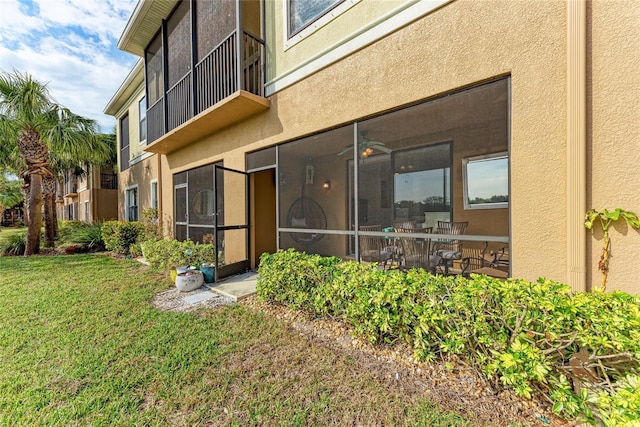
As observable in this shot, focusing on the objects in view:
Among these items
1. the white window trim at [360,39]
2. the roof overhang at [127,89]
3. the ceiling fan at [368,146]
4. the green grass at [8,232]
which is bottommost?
the green grass at [8,232]

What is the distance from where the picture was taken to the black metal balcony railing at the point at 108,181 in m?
16.8

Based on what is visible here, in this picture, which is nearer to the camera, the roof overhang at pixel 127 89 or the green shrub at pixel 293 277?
the green shrub at pixel 293 277

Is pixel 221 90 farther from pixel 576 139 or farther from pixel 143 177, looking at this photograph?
pixel 143 177

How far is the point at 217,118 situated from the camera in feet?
18.9

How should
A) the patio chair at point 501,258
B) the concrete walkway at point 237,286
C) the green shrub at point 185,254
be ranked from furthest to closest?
the green shrub at point 185,254
the concrete walkway at point 237,286
the patio chair at point 501,258

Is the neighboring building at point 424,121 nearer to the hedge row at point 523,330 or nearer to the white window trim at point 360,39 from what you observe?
the white window trim at point 360,39

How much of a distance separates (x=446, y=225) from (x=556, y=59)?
77.2 inches

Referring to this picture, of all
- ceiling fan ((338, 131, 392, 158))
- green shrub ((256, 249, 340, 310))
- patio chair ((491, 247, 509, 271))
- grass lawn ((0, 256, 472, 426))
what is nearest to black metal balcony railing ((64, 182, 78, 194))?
grass lawn ((0, 256, 472, 426))

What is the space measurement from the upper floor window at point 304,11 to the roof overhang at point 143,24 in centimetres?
465

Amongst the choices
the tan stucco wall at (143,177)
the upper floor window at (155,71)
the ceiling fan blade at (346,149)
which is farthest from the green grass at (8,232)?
the ceiling fan blade at (346,149)

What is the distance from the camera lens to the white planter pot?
16.8 feet

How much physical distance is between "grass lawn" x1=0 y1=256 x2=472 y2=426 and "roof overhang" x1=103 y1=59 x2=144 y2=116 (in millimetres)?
9343

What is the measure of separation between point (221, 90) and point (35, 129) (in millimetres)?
9011

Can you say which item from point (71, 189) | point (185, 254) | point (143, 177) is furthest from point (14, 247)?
point (71, 189)
